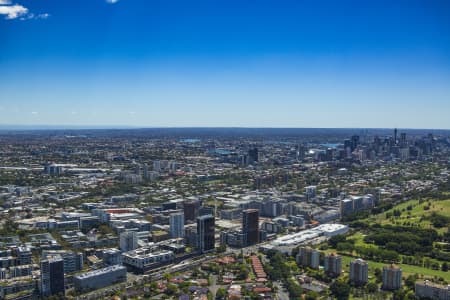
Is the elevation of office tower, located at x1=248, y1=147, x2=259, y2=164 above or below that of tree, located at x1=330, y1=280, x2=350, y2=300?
above

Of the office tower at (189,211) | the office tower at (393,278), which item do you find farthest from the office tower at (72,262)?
the office tower at (393,278)

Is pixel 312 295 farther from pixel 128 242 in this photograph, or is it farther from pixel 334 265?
pixel 128 242

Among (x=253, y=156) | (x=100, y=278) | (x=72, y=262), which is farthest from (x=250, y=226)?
(x=253, y=156)

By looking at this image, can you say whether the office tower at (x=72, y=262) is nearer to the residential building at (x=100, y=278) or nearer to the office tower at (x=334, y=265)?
the residential building at (x=100, y=278)

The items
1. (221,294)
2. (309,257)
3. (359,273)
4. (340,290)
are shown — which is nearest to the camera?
(221,294)

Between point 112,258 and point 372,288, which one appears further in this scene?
point 112,258

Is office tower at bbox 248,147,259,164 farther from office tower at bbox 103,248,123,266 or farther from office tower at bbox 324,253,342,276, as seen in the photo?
office tower at bbox 103,248,123,266

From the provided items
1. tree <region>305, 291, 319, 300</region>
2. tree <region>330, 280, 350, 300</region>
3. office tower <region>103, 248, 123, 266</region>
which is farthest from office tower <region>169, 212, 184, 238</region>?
tree <region>330, 280, 350, 300</region>
